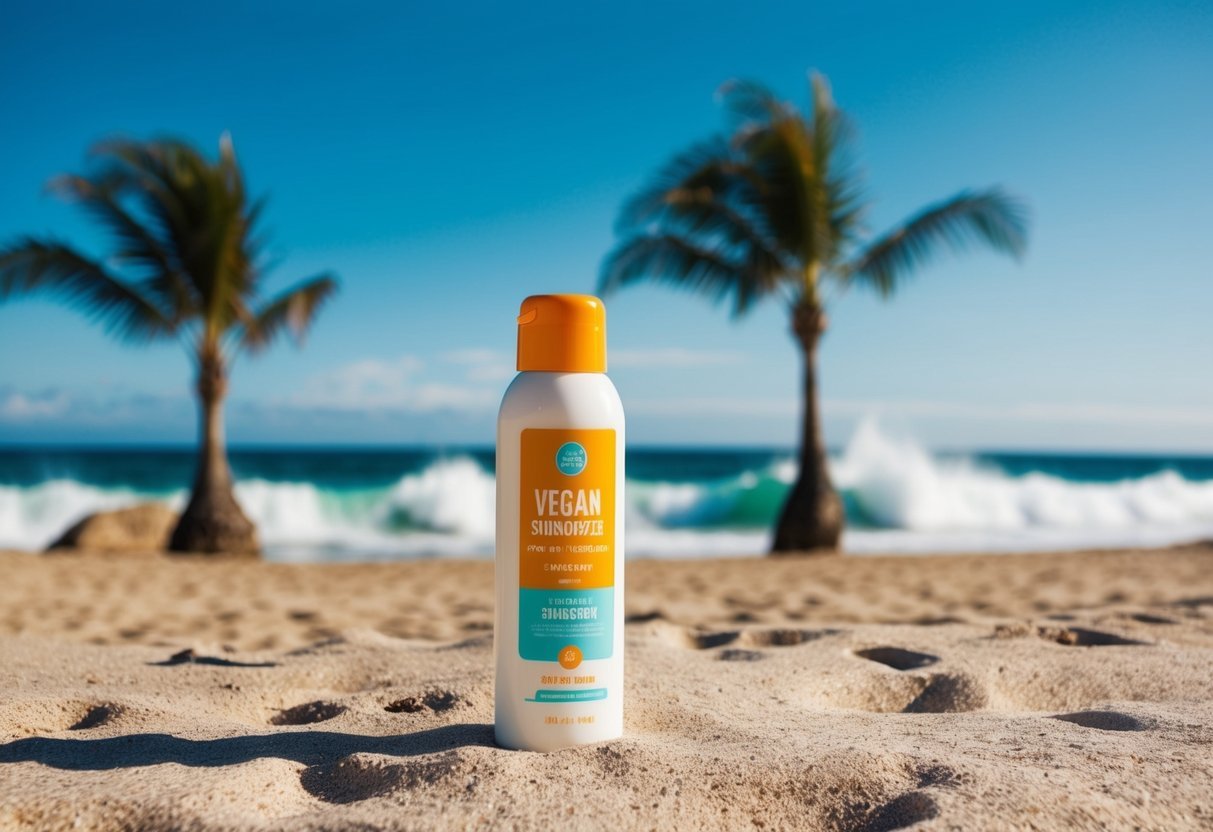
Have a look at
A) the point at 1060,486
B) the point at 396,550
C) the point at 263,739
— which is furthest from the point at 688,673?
the point at 1060,486

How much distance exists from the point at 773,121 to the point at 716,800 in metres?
8.66

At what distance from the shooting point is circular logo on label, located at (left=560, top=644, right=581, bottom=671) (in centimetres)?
172

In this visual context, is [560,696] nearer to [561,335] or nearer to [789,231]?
[561,335]

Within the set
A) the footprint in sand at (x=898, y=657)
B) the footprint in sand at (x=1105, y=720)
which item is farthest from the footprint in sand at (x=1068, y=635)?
the footprint in sand at (x=1105, y=720)

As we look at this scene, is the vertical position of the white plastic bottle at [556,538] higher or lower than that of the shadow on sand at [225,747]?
higher

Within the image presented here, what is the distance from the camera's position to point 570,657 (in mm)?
1722

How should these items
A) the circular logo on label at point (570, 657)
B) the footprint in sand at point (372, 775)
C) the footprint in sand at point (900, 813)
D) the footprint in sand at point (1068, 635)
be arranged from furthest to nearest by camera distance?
the footprint in sand at point (1068, 635)
the circular logo on label at point (570, 657)
the footprint in sand at point (372, 775)
the footprint in sand at point (900, 813)

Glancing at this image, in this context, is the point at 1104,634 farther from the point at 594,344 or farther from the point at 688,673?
the point at 594,344

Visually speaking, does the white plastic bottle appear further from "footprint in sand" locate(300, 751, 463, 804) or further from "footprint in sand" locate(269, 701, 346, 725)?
"footprint in sand" locate(269, 701, 346, 725)

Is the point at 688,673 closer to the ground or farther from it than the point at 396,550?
farther from it

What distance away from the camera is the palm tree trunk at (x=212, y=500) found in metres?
9.61

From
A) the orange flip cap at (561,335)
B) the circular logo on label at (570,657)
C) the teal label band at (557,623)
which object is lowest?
the circular logo on label at (570,657)

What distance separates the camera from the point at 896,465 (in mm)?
17812

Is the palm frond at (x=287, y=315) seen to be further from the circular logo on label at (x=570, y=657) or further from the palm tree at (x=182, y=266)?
the circular logo on label at (x=570, y=657)
